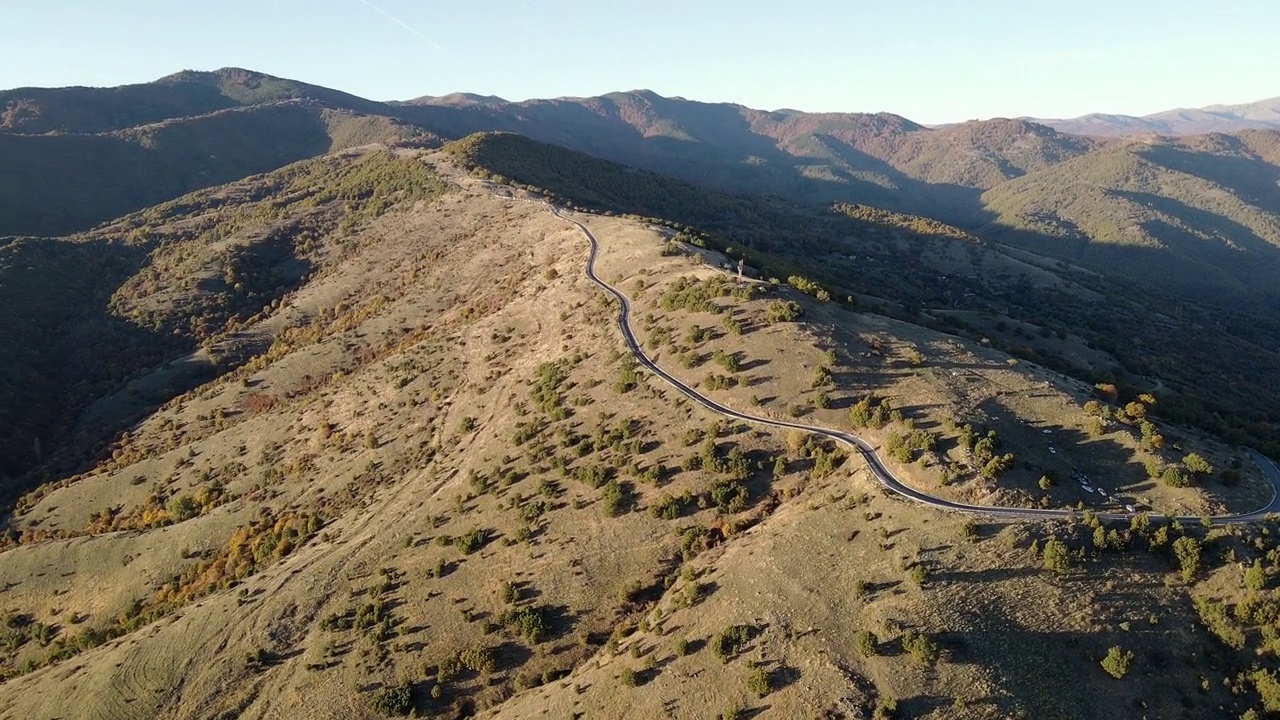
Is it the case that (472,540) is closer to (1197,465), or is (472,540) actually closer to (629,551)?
(629,551)

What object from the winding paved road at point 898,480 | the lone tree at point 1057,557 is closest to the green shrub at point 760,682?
the winding paved road at point 898,480

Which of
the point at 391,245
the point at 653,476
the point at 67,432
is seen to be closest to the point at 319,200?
the point at 391,245

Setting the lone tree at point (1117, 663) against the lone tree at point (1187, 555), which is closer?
the lone tree at point (1117, 663)

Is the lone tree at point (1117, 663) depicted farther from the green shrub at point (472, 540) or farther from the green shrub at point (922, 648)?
the green shrub at point (472, 540)

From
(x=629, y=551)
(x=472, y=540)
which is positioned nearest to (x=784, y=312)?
(x=629, y=551)

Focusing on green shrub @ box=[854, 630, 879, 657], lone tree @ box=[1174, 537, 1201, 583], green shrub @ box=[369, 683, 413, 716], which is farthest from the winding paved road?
green shrub @ box=[369, 683, 413, 716]

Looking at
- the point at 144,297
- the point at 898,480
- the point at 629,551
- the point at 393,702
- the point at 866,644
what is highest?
the point at 898,480
